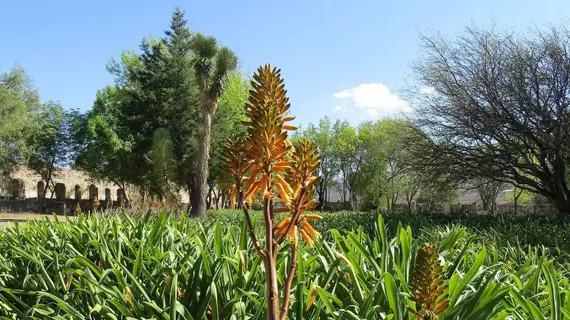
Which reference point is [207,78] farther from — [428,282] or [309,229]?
[428,282]

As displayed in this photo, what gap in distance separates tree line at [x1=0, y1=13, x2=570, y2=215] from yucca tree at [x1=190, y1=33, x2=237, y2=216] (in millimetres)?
51

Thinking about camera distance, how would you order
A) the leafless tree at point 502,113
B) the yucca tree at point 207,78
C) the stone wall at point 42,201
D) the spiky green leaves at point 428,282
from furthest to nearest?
the stone wall at point 42,201 → the yucca tree at point 207,78 → the leafless tree at point 502,113 → the spiky green leaves at point 428,282

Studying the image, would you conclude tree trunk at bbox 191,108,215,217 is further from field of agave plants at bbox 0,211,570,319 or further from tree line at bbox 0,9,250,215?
field of agave plants at bbox 0,211,570,319

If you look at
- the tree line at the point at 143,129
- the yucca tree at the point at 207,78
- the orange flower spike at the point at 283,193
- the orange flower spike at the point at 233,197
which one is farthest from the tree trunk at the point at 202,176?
the orange flower spike at the point at 283,193

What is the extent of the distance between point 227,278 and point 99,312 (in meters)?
0.58

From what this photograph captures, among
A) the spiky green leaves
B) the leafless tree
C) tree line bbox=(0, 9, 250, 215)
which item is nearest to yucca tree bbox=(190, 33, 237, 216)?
tree line bbox=(0, 9, 250, 215)

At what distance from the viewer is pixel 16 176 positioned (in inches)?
1593

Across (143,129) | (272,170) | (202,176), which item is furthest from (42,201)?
(272,170)

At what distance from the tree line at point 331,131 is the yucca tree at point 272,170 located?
137 millimetres

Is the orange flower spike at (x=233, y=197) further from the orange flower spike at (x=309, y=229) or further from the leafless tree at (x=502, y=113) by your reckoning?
the leafless tree at (x=502, y=113)

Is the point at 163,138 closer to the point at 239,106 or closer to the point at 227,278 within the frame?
the point at 239,106

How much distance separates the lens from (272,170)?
110cm

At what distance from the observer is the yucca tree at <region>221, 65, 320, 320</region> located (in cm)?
109

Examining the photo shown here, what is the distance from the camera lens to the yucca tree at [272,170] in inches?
42.8
